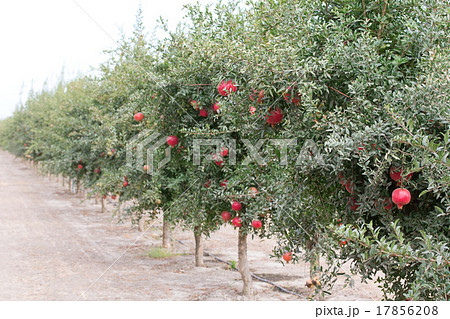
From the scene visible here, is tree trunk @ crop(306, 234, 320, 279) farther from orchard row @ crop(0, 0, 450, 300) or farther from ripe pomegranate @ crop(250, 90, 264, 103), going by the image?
ripe pomegranate @ crop(250, 90, 264, 103)

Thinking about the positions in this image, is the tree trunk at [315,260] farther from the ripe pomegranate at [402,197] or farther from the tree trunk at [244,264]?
the tree trunk at [244,264]

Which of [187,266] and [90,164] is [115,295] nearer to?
[187,266]

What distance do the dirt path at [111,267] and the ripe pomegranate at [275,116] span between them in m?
2.00

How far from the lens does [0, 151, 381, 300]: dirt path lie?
680cm

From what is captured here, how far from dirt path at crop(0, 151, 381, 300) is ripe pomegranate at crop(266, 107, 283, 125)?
200 centimetres

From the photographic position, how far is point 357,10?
103 inches

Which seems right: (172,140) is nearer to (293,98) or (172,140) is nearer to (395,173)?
(293,98)

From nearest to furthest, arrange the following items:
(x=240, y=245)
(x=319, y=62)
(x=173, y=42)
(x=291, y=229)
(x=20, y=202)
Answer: (x=319, y=62) < (x=291, y=229) < (x=173, y=42) < (x=240, y=245) < (x=20, y=202)

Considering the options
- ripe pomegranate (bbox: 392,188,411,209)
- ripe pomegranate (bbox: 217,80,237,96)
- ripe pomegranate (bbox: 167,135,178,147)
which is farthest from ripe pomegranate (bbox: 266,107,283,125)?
ripe pomegranate (bbox: 167,135,178,147)

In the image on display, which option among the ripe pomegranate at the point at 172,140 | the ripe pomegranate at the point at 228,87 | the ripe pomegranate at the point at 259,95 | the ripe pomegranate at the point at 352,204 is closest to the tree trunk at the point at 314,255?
the ripe pomegranate at the point at 352,204

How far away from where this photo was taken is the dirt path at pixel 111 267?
6805mm
